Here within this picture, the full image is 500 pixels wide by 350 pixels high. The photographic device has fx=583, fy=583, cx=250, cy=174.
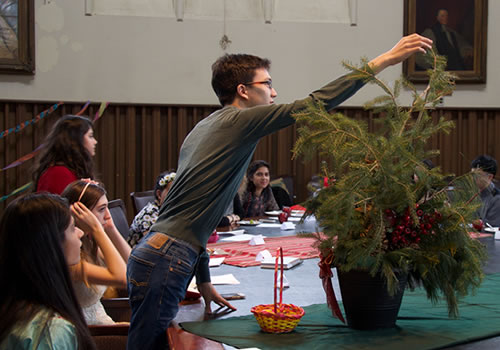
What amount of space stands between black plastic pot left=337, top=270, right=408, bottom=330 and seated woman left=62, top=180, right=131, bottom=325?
96 cm

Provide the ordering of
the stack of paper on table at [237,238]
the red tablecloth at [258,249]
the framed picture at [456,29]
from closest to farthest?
the red tablecloth at [258,249]
the stack of paper on table at [237,238]
the framed picture at [456,29]

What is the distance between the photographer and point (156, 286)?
1.71 m

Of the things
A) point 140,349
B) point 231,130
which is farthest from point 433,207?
point 140,349

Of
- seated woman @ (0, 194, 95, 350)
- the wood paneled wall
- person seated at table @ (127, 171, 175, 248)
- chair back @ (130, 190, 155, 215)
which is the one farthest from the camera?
the wood paneled wall

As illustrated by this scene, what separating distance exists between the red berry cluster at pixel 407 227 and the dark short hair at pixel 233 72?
0.69 m

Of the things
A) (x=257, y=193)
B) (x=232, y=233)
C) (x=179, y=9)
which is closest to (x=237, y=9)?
(x=179, y=9)

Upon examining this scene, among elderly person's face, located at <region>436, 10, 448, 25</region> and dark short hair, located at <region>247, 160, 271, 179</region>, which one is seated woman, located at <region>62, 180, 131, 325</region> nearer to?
dark short hair, located at <region>247, 160, 271, 179</region>

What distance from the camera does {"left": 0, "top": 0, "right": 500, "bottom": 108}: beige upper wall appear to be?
22.9 ft

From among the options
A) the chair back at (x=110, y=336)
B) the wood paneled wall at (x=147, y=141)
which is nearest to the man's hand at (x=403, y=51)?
the chair back at (x=110, y=336)

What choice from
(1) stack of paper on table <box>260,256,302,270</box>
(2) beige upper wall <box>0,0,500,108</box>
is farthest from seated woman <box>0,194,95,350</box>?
(2) beige upper wall <box>0,0,500,108</box>

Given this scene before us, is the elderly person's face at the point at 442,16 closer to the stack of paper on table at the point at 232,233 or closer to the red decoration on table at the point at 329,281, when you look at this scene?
the stack of paper on table at the point at 232,233

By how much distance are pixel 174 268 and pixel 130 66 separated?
5.76 metres

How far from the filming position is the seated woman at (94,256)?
222 centimetres

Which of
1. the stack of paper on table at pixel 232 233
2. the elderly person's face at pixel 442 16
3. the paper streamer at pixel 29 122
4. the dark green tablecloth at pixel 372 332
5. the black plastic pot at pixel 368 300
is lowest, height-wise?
the stack of paper on table at pixel 232 233
